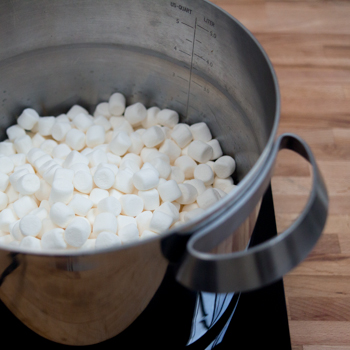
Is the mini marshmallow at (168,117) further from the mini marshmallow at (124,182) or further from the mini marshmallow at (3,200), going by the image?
the mini marshmallow at (3,200)

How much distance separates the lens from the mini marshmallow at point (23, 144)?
110 cm

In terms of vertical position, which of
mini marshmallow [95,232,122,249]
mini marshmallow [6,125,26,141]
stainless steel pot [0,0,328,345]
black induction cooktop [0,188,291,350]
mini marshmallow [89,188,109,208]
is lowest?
black induction cooktop [0,188,291,350]

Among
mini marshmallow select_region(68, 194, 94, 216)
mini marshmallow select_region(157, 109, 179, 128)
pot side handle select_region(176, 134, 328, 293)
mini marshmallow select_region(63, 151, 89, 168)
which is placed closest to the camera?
pot side handle select_region(176, 134, 328, 293)

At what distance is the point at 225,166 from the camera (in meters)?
1.02

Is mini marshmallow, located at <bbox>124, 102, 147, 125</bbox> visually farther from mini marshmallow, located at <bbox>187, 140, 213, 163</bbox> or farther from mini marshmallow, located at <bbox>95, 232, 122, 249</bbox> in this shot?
mini marshmallow, located at <bbox>95, 232, 122, 249</bbox>

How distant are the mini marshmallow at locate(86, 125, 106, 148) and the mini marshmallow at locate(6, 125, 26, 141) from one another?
0.58 ft

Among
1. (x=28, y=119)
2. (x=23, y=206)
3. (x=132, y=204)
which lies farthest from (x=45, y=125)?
(x=132, y=204)

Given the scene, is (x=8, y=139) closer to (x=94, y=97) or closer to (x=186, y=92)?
(x=94, y=97)

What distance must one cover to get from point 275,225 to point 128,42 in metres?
0.58

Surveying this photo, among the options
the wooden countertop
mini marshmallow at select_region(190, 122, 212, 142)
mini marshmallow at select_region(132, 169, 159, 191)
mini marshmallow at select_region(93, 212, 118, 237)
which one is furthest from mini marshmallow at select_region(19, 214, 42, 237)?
the wooden countertop

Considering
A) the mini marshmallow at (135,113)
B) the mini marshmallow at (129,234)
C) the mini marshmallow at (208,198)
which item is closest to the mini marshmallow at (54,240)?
the mini marshmallow at (129,234)

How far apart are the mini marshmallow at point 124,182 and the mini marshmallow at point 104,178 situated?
2cm

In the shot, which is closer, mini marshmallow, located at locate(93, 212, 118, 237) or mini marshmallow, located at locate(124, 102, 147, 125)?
mini marshmallow, located at locate(93, 212, 118, 237)

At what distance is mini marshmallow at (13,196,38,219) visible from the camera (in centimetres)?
Result: 95
